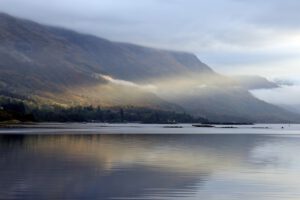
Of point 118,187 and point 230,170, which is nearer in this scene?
point 118,187

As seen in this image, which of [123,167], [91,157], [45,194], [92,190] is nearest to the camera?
[45,194]

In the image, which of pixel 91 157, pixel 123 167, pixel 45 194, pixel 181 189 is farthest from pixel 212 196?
pixel 91 157

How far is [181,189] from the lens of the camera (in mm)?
38906

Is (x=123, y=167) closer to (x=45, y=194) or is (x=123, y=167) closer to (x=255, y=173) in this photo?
(x=255, y=173)

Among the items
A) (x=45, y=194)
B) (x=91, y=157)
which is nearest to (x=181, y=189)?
(x=45, y=194)

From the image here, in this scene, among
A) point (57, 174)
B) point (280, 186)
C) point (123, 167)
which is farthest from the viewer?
point (123, 167)

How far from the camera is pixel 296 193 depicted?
38062 millimetres

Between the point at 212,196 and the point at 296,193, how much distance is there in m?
6.28

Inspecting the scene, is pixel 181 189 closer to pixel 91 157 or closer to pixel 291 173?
pixel 291 173

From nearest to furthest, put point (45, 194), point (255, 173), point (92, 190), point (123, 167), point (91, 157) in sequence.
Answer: point (45, 194)
point (92, 190)
point (255, 173)
point (123, 167)
point (91, 157)

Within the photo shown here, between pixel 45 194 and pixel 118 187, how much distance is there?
5.89 meters

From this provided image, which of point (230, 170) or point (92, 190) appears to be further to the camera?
point (230, 170)

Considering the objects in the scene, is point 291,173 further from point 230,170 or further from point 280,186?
point 280,186

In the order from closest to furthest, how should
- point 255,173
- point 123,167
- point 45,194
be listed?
point 45,194 < point 255,173 < point 123,167
